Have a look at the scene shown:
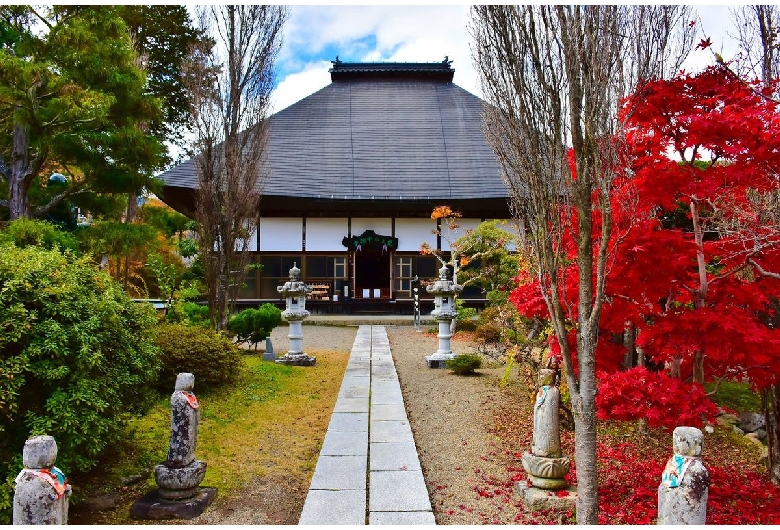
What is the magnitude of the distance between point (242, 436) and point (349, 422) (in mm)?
1148

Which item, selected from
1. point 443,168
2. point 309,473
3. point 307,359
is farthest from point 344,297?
point 309,473

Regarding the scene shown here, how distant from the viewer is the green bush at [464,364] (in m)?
8.72

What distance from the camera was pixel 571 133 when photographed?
3.19 m

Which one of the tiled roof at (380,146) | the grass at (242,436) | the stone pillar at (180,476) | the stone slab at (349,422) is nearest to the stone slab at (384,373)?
the grass at (242,436)

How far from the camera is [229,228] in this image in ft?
29.4

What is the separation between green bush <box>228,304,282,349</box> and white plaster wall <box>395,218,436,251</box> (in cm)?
903

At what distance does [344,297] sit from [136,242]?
10776 millimetres

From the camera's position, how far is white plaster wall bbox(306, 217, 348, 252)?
18.8 m

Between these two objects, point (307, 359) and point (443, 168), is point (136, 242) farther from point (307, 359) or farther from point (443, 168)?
point (443, 168)

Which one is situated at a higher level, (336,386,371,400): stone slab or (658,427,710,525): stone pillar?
(658,427,710,525): stone pillar

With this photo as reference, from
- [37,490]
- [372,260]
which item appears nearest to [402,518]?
[37,490]

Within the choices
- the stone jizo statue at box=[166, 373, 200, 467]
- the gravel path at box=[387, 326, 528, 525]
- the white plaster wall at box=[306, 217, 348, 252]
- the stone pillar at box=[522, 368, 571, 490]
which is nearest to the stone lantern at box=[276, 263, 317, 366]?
the gravel path at box=[387, 326, 528, 525]

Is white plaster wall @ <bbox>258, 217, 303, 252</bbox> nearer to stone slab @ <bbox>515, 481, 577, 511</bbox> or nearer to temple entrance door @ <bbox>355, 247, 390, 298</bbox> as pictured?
temple entrance door @ <bbox>355, 247, 390, 298</bbox>

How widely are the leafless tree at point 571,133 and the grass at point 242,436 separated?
2.58 m
